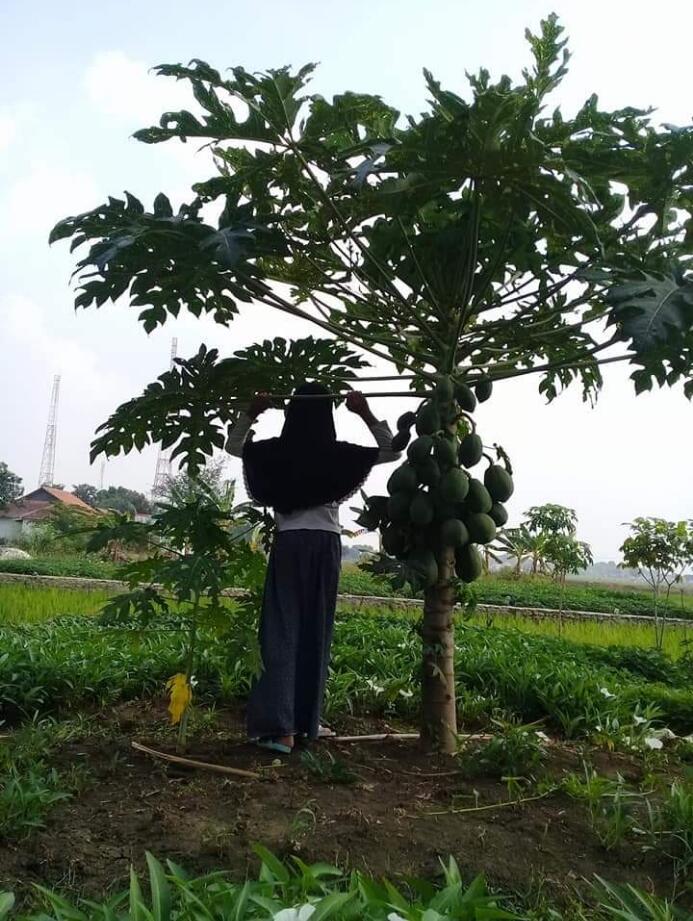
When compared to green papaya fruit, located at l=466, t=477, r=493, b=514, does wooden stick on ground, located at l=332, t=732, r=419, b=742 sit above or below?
below

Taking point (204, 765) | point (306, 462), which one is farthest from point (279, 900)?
point (306, 462)

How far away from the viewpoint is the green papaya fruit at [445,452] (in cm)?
293

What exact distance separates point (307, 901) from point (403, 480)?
149 centimetres

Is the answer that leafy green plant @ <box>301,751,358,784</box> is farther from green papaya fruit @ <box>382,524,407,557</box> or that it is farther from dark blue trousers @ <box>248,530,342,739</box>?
green papaya fruit @ <box>382,524,407,557</box>

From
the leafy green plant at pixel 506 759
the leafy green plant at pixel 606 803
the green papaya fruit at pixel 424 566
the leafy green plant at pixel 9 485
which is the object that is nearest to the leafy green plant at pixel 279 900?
the leafy green plant at pixel 606 803

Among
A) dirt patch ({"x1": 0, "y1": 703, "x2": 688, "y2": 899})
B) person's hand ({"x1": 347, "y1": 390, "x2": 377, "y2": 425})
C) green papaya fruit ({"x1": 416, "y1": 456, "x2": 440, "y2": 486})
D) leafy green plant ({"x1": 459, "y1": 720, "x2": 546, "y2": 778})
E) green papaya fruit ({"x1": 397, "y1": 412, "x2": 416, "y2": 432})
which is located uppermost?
person's hand ({"x1": 347, "y1": 390, "x2": 377, "y2": 425})

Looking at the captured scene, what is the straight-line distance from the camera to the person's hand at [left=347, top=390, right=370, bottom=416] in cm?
329

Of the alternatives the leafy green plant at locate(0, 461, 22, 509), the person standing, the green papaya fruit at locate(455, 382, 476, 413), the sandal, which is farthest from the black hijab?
the leafy green plant at locate(0, 461, 22, 509)

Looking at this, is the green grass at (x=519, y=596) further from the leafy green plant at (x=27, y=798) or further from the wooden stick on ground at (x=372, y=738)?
the leafy green plant at (x=27, y=798)

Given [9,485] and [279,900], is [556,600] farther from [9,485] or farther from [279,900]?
[9,485]

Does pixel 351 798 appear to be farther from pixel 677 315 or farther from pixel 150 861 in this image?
pixel 677 315

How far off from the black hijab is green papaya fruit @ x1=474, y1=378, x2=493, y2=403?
0.48 m

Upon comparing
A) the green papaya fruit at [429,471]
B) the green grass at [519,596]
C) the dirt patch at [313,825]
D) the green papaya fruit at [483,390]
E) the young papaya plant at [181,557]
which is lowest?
the dirt patch at [313,825]

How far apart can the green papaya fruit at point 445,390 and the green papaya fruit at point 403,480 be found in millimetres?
273
